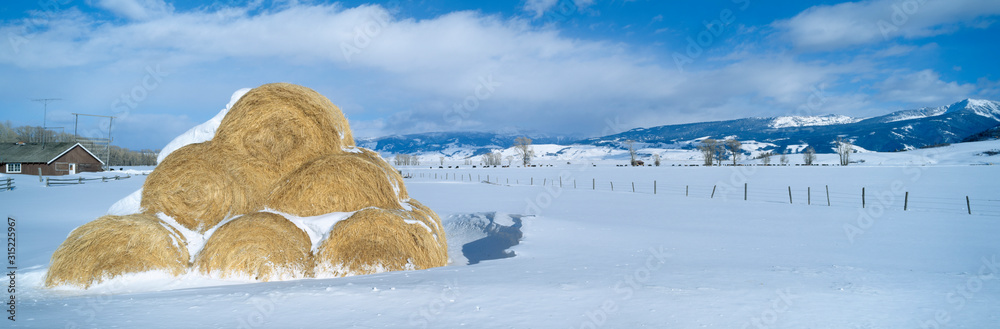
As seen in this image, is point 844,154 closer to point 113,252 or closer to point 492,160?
point 492,160

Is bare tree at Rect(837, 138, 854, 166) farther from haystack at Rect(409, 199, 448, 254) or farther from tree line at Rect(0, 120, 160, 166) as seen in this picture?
tree line at Rect(0, 120, 160, 166)

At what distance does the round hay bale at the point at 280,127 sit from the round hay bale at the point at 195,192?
0.70m

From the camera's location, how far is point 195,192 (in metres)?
8.71

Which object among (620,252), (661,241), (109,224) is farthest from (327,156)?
(661,241)

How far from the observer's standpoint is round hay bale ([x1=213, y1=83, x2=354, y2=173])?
9742mm

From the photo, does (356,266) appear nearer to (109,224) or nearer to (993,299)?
(109,224)

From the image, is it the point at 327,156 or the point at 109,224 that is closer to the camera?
the point at 109,224

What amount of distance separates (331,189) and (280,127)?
1921mm

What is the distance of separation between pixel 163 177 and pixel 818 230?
1731 cm

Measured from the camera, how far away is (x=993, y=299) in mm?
5938

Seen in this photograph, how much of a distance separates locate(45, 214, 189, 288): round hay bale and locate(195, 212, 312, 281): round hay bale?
0.52 meters

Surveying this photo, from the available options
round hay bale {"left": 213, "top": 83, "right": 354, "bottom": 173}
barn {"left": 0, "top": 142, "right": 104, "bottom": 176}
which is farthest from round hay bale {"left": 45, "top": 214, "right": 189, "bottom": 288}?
barn {"left": 0, "top": 142, "right": 104, "bottom": 176}

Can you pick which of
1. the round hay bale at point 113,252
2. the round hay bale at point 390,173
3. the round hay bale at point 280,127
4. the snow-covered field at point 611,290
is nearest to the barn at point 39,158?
the snow-covered field at point 611,290

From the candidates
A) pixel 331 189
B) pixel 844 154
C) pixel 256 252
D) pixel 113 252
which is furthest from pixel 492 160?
pixel 113 252
